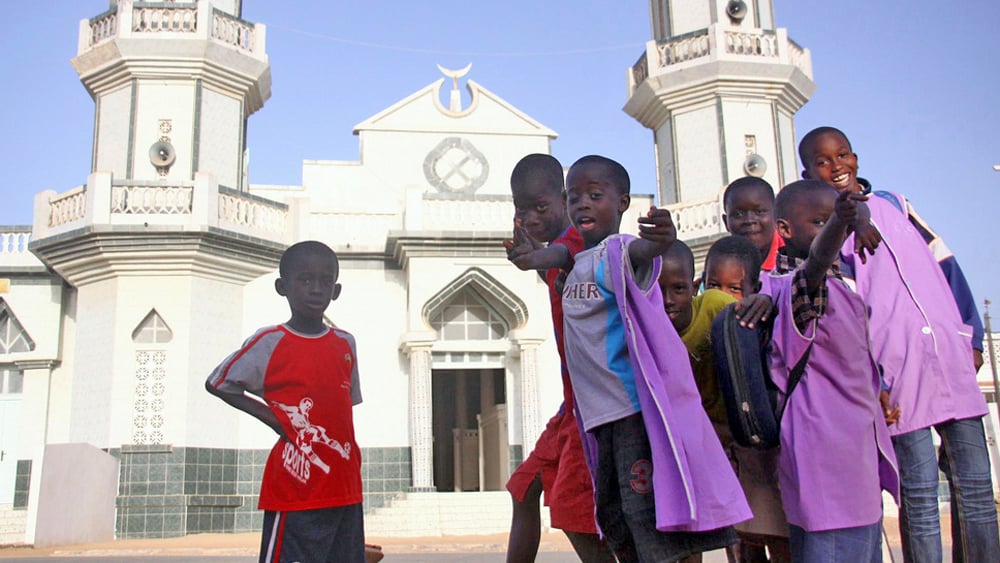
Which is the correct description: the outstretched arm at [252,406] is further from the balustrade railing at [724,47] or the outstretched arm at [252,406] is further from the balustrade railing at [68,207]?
the balustrade railing at [724,47]

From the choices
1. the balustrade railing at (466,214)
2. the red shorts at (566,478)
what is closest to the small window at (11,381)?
the balustrade railing at (466,214)

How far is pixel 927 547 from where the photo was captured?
121 inches

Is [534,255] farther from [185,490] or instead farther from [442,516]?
[185,490]

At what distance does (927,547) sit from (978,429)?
0.48 metres

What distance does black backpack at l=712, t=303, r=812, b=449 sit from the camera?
9.25 feet

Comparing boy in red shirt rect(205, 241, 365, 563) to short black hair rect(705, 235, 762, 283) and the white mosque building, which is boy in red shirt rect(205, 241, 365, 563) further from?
the white mosque building

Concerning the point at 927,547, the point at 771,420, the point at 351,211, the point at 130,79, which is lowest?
the point at 927,547

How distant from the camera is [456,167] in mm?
17469

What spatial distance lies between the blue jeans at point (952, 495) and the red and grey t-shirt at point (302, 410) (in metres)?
2.00

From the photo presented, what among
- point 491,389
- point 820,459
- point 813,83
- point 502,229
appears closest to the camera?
point 820,459

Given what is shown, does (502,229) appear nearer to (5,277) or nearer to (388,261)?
(388,261)

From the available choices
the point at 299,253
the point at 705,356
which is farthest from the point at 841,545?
the point at 299,253

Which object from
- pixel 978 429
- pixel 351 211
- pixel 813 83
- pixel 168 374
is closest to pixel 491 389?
pixel 351 211

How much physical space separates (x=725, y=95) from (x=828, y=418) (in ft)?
47.7
